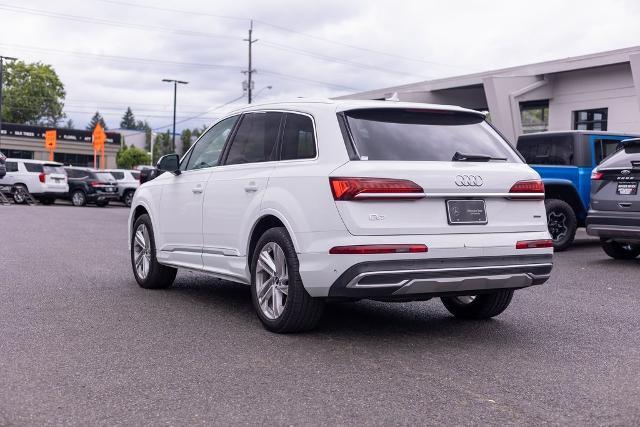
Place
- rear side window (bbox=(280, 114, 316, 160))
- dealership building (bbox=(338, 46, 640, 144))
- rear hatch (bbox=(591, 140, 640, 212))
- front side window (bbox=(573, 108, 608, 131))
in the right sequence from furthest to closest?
front side window (bbox=(573, 108, 608, 131)) → dealership building (bbox=(338, 46, 640, 144)) → rear hatch (bbox=(591, 140, 640, 212)) → rear side window (bbox=(280, 114, 316, 160))

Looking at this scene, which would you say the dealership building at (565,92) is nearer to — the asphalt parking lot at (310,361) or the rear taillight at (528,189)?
the asphalt parking lot at (310,361)

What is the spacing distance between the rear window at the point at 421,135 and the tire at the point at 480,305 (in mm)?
1178

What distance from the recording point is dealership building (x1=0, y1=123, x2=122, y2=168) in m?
74.3

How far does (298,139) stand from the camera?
5.99m

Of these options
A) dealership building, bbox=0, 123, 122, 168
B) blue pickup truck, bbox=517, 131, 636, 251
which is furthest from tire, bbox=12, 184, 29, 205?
dealership building, bbox=0, 123, 122, 168

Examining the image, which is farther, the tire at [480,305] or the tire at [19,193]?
the tire at [19,193]

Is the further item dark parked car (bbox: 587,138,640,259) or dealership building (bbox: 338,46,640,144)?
dealership building (bbox: 338,46,640,144)

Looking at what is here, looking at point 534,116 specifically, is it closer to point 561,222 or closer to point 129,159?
point 561,222

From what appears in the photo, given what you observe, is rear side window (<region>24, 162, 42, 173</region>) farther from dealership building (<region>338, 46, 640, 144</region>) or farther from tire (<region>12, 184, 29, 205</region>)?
dealership building (<region>338, 46, 640, 144</region>)

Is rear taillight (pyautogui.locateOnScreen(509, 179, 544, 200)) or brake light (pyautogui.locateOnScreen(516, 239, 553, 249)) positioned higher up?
rear taillight (pyautogui.locateOnScreen(509, 179, 544, 200))

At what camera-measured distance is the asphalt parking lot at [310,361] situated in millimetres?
4043

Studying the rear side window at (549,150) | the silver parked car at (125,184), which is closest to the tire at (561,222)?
the rear side window at (549,150)

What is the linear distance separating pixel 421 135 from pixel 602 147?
Answer: 8.34 metres

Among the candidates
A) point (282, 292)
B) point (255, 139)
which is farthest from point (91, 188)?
point (282, 292)
